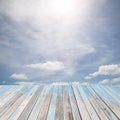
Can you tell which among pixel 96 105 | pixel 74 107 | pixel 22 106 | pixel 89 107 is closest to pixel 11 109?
pixel 22 106

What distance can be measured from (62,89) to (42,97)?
0.98m

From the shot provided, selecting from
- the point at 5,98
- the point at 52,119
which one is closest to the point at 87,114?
the point at 52,119

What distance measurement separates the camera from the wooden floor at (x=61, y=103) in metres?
3.44

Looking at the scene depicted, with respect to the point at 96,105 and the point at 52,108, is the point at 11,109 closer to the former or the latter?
the point at 52,108

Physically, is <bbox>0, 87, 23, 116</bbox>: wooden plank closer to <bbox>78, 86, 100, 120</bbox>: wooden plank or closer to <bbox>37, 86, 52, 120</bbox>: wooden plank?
<bbox>37, 86, 52, 120</bbox>: wooden plank

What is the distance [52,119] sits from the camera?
3.27 metres

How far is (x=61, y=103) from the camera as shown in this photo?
4.15m

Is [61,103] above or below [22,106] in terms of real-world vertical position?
above

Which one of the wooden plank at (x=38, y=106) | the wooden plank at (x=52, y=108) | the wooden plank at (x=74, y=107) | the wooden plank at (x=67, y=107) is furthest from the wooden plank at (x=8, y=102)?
the wooden plank at (x=74, y=107)

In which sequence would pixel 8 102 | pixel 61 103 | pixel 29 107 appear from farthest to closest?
pixel 8 102
pixel 61 103
pixel 29 107

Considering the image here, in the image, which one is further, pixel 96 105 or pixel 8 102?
pixel 8 102

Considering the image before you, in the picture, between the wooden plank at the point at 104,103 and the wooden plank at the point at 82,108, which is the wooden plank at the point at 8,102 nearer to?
the wooden plank at the point at 82,108

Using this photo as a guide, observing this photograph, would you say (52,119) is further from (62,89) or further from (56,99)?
(62,89)

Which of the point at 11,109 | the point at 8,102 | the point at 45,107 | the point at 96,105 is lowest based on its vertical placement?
the point at 11,109
